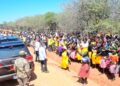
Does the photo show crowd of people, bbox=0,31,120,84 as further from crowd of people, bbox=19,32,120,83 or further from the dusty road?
the dusty road

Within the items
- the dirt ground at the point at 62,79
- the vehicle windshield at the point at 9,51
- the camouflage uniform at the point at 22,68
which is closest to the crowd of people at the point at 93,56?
the dirt ground at the point at 62,79

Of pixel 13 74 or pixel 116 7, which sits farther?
pixel 116 7

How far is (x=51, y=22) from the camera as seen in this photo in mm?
63000

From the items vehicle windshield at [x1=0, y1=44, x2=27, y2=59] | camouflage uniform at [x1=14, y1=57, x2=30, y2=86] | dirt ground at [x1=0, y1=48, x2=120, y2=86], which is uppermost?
vehicle windshield at [x1=0, y1=44, x2=27, y2=59]

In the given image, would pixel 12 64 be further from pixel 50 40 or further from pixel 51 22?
pixel 51 22

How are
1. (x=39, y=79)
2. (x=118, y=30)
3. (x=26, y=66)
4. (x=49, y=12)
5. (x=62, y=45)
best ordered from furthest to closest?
(x=49, y=12) < (x=118, y=30) < (x=62, y=45) < (x=39, y=79) < (x=26, y=66)

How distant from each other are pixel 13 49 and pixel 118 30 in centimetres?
1683

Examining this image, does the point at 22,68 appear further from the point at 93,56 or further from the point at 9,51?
the point at 93,56

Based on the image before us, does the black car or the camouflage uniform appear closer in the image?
the camouflage uniform

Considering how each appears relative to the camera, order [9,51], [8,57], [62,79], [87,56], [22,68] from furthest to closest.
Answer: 1. [87,56]
2. [62,79]
3. [9,51]
4. [8,57]
5. [22,68]

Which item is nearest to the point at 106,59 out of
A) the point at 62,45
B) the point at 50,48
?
the point at 62,45

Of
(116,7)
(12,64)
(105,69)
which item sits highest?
(116,7)

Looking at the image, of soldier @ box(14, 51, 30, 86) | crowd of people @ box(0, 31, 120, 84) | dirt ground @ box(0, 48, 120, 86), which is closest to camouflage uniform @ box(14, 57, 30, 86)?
soldier @ box(14, 51, 30, 86)

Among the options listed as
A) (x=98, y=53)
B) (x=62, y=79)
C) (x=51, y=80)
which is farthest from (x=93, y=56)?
(x=51, y=80)
